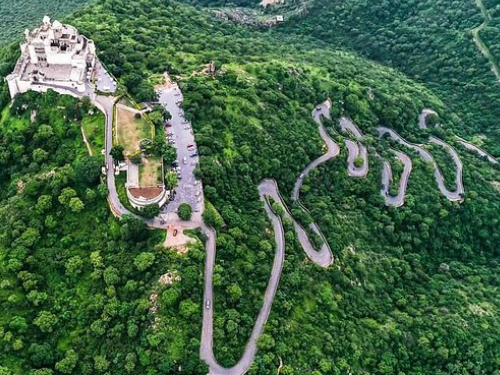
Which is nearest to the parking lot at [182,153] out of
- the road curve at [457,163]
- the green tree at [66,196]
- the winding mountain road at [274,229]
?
the winding mountain road at [274,229]

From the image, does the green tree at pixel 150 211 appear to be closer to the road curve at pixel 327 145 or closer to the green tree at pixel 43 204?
the green tree at pixel 43 204

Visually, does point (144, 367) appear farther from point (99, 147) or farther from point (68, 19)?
point (68, 19)

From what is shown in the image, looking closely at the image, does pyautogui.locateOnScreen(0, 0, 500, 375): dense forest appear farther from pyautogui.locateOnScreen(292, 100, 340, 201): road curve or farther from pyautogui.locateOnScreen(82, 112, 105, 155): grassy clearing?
pyautogui.locateOnScreen(292, 100, 340, 201): road curve

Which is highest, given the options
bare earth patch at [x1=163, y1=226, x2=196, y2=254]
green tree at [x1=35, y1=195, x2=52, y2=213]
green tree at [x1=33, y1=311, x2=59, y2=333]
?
bare earth patch at [x1=163, y1=226, x2=196, y2=254]

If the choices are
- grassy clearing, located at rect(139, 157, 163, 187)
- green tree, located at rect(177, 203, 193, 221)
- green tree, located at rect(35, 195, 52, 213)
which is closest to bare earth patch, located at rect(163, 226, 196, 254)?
green tree, located at rect(177, 203, 193, 221)

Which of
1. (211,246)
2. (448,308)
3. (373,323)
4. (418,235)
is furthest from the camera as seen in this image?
(418,235)

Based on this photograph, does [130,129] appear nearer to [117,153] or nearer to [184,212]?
[117,153]

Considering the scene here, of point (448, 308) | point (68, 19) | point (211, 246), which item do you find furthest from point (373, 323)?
point (68, 19)
